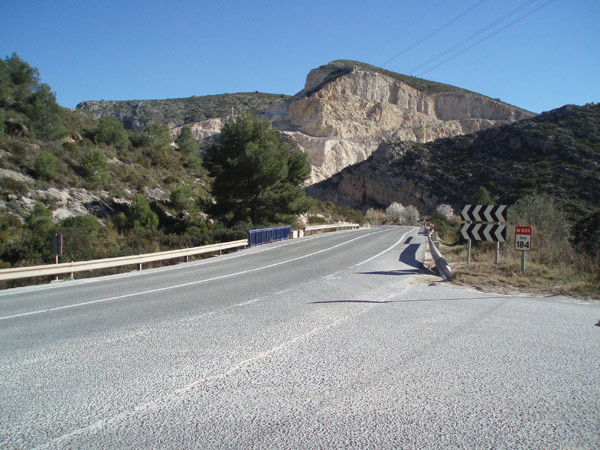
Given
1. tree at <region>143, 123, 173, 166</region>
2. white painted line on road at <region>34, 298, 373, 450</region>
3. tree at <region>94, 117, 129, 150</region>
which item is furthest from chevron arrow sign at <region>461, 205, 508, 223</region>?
tree at <region>143, 123, 173, 166</region>

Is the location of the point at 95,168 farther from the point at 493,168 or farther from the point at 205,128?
the point at 205,128

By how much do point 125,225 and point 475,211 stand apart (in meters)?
26.0

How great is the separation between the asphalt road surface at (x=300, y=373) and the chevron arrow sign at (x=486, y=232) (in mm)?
3405

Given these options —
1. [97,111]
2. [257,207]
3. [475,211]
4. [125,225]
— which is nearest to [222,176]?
[257,207]

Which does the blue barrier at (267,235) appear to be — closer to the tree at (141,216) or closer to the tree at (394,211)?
the tree at (141,216)

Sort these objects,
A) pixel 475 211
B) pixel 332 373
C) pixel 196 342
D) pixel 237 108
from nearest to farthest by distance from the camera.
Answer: pixel 332 373, pixel 196 342, pixel 475 211, pixel 237 108

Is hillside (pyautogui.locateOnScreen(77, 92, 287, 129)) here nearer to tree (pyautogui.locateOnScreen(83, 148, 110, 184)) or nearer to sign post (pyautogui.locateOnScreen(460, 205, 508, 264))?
tree (pyautogui.locateOnScreen(83, 148, 110, 184))

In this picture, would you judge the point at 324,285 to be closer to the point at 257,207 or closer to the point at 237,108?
the point at 257,207

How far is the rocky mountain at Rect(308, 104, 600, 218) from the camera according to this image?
1975 inches

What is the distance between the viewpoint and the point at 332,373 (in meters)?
4.11

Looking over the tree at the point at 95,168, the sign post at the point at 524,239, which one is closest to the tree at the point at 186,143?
the tree at the point at 95,168

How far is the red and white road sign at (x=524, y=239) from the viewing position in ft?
34.2

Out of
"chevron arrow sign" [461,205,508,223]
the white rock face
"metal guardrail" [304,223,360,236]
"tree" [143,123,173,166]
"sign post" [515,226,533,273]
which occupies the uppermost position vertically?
the white rock face

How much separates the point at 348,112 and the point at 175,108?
1995 inches
